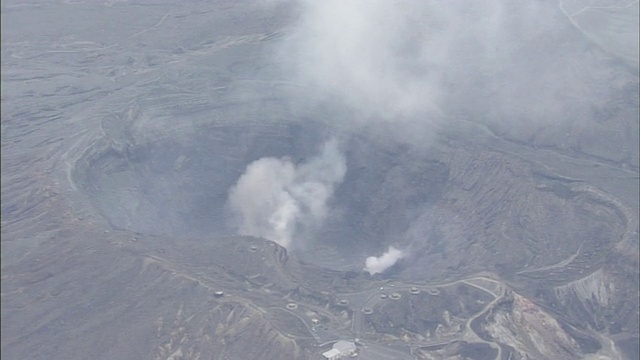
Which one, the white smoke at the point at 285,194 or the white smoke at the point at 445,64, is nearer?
the white smoke at the point at 285,194

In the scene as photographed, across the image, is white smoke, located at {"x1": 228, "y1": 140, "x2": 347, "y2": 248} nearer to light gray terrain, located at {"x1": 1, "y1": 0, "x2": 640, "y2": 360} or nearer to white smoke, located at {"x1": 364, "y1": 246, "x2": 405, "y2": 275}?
light gray terrain, located at {"x1": 1, "y1": 0, "x2": 640, "y2": 360}

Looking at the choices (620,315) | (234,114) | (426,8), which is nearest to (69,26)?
(234,114)

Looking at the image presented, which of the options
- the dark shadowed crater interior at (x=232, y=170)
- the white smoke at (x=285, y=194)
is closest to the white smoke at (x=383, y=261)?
the dark shadowed crater interior at (x=232, y=170)

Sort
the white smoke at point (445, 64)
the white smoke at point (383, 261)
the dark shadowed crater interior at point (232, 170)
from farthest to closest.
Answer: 1. the white smoke at point (445, 64)
2. the dark shadowed crater interior at point (232, 170)
3. the white smoke at point (383, 261)

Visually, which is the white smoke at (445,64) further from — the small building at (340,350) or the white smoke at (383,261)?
the small building at (340,350)

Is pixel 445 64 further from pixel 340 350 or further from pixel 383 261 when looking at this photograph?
pixel 340 350

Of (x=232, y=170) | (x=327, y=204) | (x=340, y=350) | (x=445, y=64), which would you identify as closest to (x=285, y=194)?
(x=327, y=204)

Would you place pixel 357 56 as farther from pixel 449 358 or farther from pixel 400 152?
pixel 449 358
